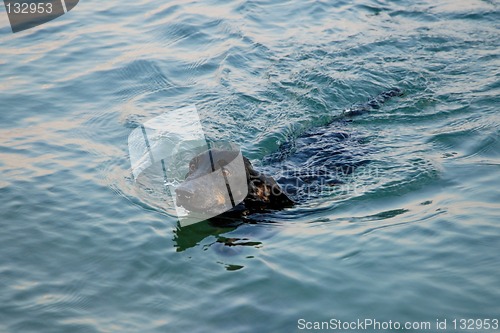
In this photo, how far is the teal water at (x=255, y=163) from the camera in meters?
4.55

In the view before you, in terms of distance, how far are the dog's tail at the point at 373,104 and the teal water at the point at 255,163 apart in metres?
0.14

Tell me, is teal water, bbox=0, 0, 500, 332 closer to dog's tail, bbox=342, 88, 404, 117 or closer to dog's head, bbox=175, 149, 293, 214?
dog's tail, bbox=342, 88, 404, 117

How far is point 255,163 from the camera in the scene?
6.84 meters

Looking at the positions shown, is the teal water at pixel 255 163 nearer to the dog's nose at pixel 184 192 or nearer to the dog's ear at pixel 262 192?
the dog's ear at pixel 262 192

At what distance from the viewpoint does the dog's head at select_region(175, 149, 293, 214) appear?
5027mm

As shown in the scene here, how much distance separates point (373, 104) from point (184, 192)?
13.2 ft

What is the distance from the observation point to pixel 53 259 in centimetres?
527

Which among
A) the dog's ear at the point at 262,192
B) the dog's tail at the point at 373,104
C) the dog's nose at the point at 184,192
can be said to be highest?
the dog's nose at the point at 184,192

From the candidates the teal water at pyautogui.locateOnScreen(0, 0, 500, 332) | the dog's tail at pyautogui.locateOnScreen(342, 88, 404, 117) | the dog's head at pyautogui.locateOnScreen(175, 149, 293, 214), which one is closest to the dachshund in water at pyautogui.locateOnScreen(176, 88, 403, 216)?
the dog's head at pyautogui.locateOnScreen(175, 149, 293, 214)

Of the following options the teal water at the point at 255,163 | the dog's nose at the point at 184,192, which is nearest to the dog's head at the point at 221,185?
the dog's nose at the point at 184,192

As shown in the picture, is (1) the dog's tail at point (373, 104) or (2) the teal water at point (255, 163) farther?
(1) the dog's tail at point (373, 104)

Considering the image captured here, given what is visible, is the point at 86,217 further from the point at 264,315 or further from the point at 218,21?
the point at 218,21

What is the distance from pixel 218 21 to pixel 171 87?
267cm

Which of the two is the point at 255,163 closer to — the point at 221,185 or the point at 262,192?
the point at 262,192
